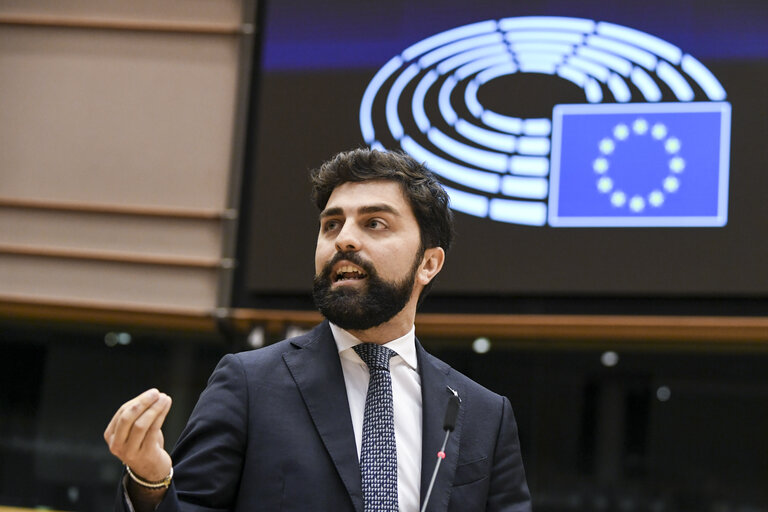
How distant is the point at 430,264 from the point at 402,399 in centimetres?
39

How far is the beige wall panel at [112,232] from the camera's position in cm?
672

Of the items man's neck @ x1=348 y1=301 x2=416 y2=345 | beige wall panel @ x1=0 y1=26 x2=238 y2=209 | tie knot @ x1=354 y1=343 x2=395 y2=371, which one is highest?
beige wall panel @ x1=0 y1=26 x2=238 y2=209

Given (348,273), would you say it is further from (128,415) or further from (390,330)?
(128,415)

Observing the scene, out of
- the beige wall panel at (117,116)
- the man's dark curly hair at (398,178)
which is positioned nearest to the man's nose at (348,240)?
the man's dark curly hair at (398,178)

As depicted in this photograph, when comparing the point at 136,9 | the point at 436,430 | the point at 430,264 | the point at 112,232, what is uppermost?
the point at 136,9

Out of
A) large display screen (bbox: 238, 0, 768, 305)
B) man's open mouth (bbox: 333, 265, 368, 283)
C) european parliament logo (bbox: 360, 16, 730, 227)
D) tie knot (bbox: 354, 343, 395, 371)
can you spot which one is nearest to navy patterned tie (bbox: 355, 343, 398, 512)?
tie knot (bbox: 354, 343, 395, 371)

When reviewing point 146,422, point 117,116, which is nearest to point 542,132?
point 117,116

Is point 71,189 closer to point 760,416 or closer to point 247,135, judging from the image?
point 247,135

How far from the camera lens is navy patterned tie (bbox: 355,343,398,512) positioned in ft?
6.64

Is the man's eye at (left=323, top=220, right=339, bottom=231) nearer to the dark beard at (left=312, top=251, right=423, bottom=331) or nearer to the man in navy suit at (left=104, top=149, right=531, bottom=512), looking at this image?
the man in navy suit at (left=104, top=149, right=531, bottom=512)

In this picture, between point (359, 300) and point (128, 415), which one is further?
point (359, 300)

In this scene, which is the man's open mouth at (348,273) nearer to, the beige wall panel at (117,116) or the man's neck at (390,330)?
the man's neck at (390,330)

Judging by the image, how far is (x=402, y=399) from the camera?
7.38 ft

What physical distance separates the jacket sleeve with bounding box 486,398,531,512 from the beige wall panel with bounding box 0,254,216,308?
4496mm
